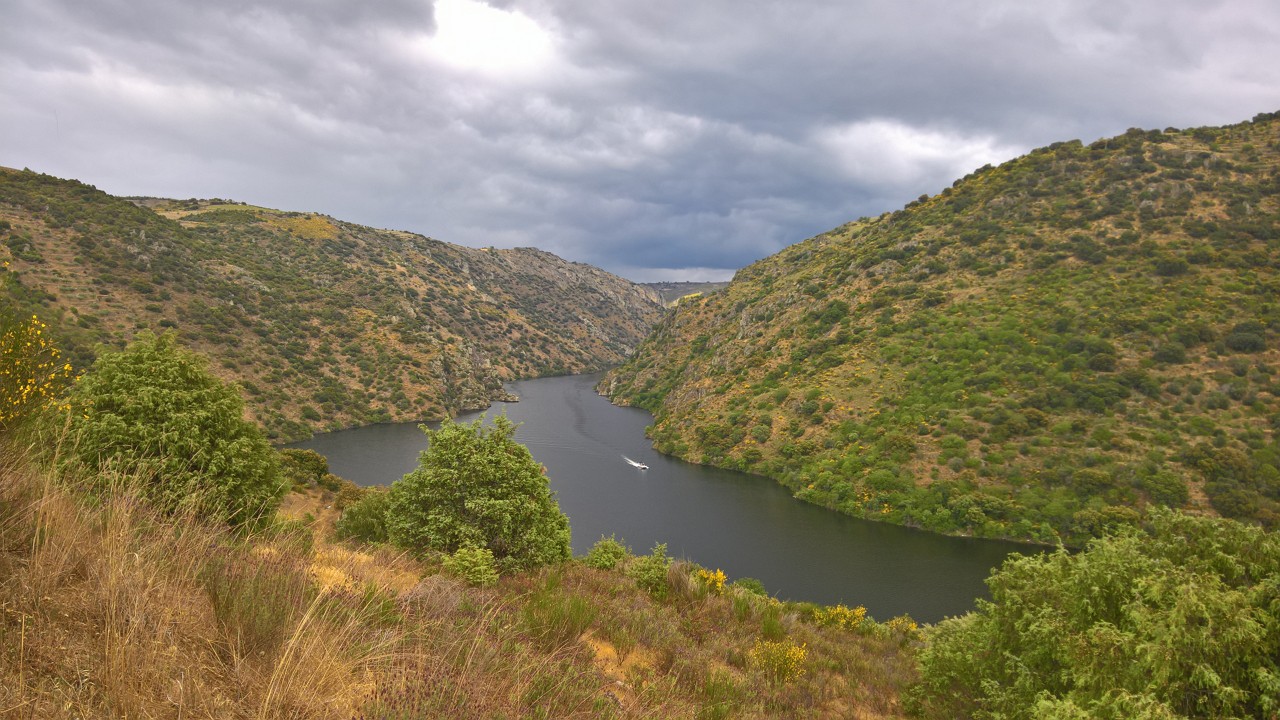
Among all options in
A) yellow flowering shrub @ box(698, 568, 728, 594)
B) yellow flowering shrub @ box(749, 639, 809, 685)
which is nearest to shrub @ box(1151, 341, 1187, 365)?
yellow flowering shrub @ box(698, 568, 728, 594)

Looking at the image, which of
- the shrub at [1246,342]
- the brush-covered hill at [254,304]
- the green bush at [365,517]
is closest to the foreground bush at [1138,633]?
the green bush at [365,517]

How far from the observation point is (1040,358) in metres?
62.5

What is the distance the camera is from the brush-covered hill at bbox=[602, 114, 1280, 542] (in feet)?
161

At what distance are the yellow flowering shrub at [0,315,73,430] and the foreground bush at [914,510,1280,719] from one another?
13.8m

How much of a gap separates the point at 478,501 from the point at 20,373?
1055 cm

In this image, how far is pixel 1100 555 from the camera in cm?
968

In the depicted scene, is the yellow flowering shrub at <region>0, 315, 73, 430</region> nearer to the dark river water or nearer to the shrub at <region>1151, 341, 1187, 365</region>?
the dark river water

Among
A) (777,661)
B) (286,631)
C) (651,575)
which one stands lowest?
(777,661)

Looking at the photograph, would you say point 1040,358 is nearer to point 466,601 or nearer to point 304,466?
point 466,601

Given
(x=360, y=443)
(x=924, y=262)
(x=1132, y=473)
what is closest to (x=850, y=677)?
(x=1132, y=473)

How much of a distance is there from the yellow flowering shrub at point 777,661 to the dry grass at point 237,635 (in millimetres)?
3509

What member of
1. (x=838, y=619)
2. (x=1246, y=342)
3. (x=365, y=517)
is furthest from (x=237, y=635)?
(x=1246, y=342)

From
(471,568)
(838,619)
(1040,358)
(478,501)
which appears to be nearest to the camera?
(471,568)

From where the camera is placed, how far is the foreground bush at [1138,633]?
7.31 metres
